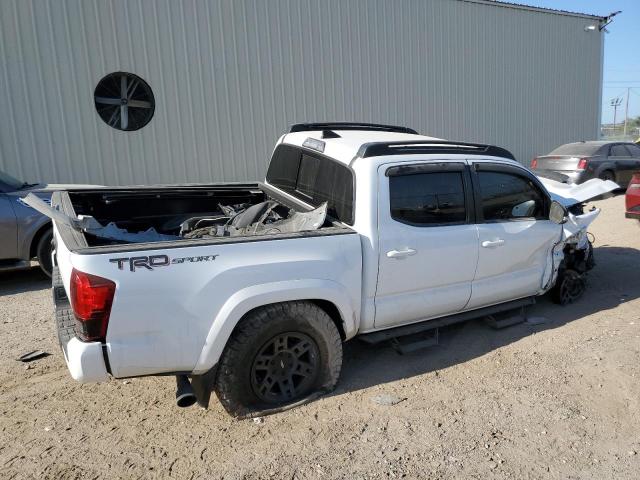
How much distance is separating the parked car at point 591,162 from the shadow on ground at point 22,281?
35.2 ft

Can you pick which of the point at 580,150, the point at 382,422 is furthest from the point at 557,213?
the point at 580,150

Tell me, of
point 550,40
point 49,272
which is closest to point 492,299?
point 49,272

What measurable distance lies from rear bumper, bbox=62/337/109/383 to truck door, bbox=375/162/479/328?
1806 mm

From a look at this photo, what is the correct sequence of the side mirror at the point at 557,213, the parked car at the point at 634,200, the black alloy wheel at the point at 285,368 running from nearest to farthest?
the black alloy wheel at the point at 285,368 → the side mirror at the point at 557,213 → the parked car at the point at 634,200

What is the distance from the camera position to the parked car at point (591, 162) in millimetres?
12227

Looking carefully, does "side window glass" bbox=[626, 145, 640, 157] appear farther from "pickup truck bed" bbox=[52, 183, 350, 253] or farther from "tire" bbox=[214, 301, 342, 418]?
"tire" bbox=[214, 301, 342, 418]

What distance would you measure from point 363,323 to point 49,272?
427 cm

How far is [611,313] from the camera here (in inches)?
197

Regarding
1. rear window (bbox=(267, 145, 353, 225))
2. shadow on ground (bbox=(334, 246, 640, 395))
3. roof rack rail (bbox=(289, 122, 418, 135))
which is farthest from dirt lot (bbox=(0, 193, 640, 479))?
roof rack rail (bbox=(289, 122, 418, 135))

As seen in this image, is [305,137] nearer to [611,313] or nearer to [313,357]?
[313,357]

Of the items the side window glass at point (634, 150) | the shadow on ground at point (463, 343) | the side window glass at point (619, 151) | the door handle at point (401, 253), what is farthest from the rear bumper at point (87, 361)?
the side window glass at point (634, 150)

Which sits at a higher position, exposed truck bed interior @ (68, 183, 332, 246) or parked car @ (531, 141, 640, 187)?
exposed truck bed interior @ (68, 183, 332, 246)

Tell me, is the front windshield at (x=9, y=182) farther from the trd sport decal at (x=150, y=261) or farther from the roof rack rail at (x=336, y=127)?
the trd sport decal at (x=150, y=261)

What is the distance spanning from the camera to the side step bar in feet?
12.0
